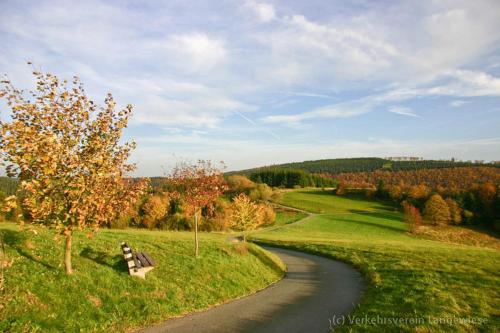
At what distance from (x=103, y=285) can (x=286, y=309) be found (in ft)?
25.3

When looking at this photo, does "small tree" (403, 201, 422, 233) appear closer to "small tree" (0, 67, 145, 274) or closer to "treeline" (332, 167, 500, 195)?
"treeline" (332, 167, 500, 195)

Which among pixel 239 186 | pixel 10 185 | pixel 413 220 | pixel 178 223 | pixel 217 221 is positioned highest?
pixel 10 185

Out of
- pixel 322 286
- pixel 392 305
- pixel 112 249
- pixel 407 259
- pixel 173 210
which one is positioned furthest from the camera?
pixel 173 210

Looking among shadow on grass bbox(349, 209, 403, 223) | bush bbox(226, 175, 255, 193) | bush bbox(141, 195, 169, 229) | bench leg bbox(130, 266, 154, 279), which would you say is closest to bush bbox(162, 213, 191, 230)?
bush bbox(141, 195, 169, 229)

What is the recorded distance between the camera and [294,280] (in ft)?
68.7

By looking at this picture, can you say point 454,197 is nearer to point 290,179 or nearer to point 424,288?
point 290,179

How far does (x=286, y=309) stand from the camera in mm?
14539

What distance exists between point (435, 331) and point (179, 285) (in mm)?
10419

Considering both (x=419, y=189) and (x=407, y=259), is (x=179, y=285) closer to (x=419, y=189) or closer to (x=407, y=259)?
(x=407, y=259)

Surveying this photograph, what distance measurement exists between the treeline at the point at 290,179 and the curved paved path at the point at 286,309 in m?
136

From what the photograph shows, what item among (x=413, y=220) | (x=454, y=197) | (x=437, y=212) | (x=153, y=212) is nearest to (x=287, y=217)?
(x=413, y=220)

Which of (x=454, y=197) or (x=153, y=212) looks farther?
(x=454, y=197)

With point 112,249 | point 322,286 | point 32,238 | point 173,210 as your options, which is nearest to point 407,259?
point 322,286

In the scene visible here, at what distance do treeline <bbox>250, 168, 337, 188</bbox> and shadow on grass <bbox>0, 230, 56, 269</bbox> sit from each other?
14332 cm
